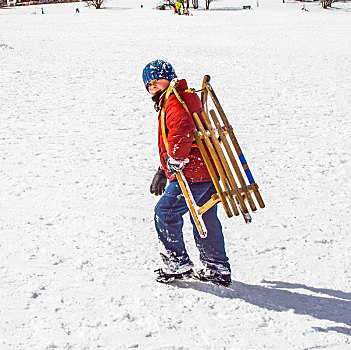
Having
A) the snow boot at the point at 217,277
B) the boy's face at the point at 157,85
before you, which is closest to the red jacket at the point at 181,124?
the boy's face at the point at 157,85

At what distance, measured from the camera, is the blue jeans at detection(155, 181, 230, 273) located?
334 centimetres

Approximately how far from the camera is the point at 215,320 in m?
3.08

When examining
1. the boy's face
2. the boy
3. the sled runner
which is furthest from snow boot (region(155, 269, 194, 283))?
the boy's face

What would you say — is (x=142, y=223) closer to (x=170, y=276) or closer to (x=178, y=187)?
(x=170, y=276)

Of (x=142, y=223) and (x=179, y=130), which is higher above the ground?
(x=179, y=130)

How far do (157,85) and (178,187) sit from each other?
797mm

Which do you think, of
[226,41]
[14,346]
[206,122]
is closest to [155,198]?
[206,122]

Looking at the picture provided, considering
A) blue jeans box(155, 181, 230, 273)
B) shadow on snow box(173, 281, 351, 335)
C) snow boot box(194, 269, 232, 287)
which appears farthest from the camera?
snow boot box(194, 269, 232, 287)

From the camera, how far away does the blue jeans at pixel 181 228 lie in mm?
3338

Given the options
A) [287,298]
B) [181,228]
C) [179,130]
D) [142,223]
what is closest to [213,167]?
[179,130]

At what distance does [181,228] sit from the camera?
11.2ft

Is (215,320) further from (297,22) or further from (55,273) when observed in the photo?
(297,22)

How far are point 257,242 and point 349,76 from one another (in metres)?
10.1

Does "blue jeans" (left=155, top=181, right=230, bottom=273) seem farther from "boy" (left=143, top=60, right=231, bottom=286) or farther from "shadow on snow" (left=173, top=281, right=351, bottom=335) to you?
"shadow on snow" (left=173, top=281, right=351, bottom=335)
